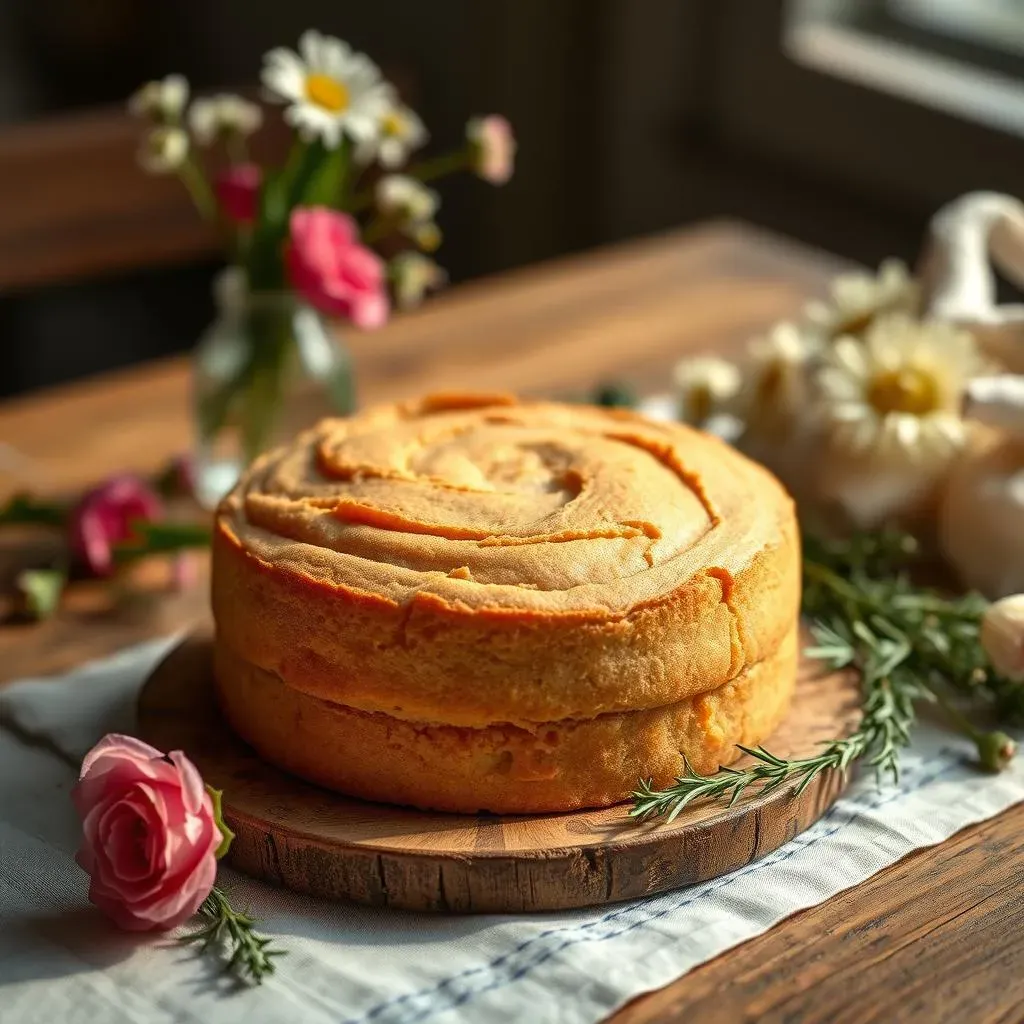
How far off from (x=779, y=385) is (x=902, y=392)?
0.14 meters

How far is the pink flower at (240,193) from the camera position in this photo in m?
1.37

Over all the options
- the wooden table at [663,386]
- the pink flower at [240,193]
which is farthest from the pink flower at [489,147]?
the wooden table at [663,386]

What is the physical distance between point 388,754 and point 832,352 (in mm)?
580

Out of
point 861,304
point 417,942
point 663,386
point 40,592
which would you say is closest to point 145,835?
point 417,942

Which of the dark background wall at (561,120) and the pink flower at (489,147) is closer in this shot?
the pink flower at (489,147)

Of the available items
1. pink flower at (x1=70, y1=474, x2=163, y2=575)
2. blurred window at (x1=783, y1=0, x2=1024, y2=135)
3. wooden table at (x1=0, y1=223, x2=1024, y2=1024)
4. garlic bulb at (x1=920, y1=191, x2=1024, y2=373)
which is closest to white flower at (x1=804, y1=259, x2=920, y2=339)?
garlic bulb at (x1=920, y1=191, x2=1024, y2=373)

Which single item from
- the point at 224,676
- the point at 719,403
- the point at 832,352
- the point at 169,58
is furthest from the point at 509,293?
the point at 169,58

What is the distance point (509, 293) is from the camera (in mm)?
1877

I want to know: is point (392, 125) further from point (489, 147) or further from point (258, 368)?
point (258, 368)

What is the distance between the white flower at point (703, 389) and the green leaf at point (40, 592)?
0.59m

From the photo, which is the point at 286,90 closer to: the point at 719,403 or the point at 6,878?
the point at 719,403

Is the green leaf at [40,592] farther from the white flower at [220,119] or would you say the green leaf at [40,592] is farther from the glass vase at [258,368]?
the white flower at [220,119]

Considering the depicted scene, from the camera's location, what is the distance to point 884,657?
3.53 feet

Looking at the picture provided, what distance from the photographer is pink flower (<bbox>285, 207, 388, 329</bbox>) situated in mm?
1304
